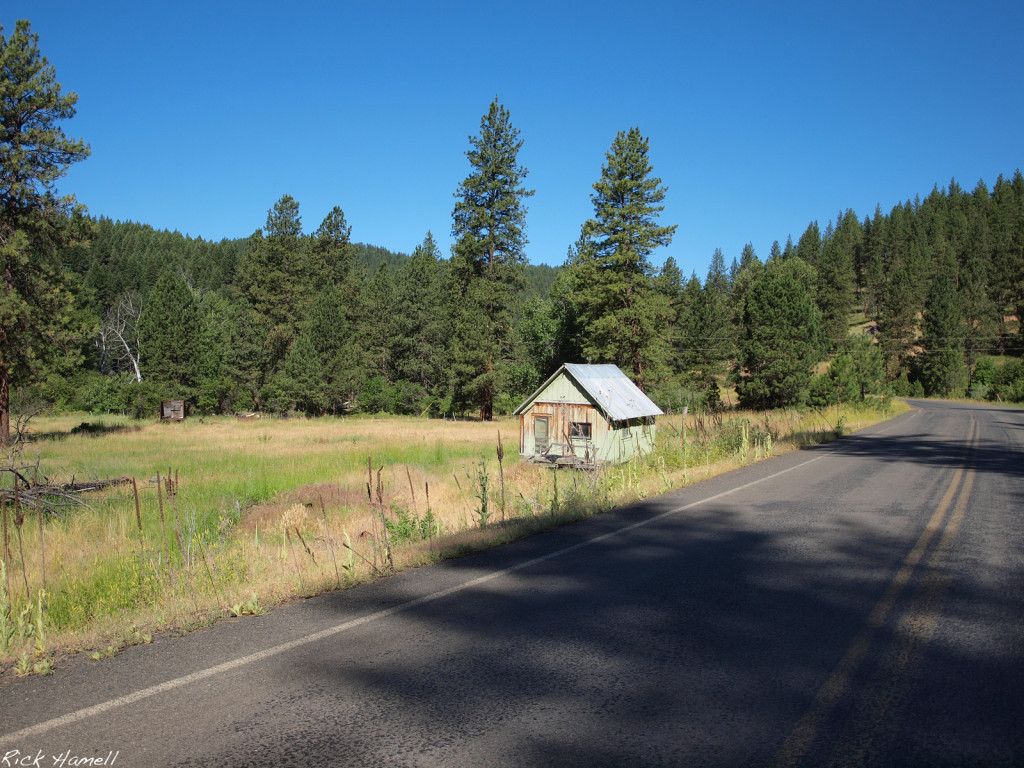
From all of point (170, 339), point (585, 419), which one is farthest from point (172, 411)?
point (585, 419)

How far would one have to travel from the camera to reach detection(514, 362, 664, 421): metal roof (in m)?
24.2

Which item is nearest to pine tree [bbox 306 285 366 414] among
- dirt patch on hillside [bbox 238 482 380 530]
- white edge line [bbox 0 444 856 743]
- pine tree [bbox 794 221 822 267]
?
dirt patch on hillside [bbox 238 482 380 530]

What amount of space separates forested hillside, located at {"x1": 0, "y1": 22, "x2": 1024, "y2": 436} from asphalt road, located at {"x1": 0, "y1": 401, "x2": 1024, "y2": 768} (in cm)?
1890

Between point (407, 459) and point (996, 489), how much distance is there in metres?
19.4

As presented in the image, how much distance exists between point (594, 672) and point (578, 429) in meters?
20.7

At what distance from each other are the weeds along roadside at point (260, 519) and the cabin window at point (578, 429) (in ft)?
8.83

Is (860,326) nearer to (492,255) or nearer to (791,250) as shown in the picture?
(791,250)

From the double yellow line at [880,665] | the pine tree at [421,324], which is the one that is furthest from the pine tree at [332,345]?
the double yellow line at [880,665]

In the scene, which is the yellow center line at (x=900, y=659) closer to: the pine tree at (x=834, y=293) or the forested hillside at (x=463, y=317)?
the forested hillside at (x=463, y=317)

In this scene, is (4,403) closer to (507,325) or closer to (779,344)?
(507,325)

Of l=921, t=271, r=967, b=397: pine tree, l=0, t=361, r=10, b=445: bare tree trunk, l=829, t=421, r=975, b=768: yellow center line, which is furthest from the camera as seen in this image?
l=921, t=271, r=967, b=397: pine tree

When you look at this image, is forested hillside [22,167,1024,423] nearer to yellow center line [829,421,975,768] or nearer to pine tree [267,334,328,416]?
pine tree [267,334,328,416]

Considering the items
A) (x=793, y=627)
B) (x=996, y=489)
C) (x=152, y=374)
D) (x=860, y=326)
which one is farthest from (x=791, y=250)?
(x=793, y=627)

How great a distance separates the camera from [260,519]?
46.5ft
